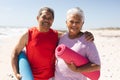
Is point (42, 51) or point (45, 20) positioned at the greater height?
point (45, 20)

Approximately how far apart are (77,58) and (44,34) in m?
0.57

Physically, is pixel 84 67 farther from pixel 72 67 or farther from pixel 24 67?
pixel 24 67

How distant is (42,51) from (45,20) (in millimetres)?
360

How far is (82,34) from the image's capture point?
10.8 ft

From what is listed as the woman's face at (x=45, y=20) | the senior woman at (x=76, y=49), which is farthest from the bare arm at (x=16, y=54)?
the senior woman at (x=76, y=49)

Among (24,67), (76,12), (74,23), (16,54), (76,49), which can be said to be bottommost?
(24,67)

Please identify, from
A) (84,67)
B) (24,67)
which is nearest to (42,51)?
(24,67)

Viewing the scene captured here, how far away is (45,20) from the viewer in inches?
136

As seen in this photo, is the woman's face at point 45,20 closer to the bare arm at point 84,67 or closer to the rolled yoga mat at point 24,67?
the rolled yoga mat at point 24,67

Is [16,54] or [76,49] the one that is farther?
[16,54]

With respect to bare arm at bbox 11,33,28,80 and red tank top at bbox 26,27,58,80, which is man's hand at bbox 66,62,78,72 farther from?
bare arm at bbox 11,33,28,80

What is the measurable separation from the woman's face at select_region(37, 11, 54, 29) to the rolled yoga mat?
435 mm

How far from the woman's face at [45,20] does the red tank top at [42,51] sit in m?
0.09

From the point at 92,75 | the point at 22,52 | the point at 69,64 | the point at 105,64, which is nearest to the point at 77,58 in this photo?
the point at 69,64
